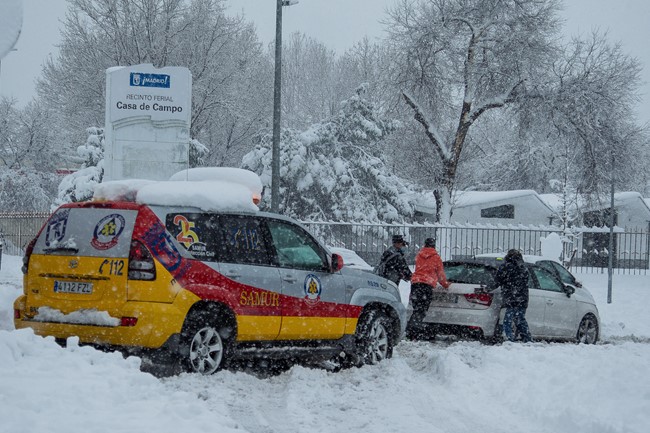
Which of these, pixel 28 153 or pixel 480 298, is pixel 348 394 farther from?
pixel 28 153

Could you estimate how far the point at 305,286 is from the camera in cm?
953

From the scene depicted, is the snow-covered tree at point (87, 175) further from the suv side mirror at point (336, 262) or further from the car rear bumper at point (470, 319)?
the suv side mirror at point (336, 262)

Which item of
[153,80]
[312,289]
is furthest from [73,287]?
[153,80]

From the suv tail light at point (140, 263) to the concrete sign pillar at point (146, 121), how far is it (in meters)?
8.23

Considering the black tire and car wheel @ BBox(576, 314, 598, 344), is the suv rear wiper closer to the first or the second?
the black tire

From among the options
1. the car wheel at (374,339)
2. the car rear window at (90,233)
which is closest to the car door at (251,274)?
the car rear window at (90,233)

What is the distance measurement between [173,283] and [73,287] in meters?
0.96

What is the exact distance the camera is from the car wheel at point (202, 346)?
8242mm

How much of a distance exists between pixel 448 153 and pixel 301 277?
2014cm

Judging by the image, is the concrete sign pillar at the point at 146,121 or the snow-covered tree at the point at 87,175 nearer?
the concrete sign pillar at the point at 146,121

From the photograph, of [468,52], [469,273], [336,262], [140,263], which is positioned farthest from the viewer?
[468,52]

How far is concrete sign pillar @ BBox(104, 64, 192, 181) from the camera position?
16.1m

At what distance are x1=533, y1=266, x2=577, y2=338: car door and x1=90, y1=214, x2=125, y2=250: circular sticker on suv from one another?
772cm

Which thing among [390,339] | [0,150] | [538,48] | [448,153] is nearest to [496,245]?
[448,153]
